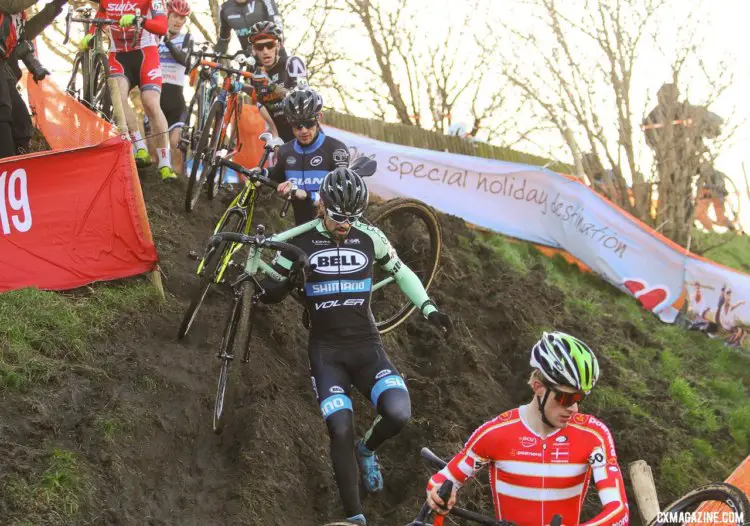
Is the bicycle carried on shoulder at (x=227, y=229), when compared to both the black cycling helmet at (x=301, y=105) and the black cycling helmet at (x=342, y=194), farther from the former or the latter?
the black cycling helmet at (x=342, y=194)

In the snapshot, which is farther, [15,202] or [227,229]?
[227,229]

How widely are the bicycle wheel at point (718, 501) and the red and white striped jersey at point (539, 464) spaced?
0.37 m

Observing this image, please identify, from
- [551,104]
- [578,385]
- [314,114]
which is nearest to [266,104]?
[314,114]

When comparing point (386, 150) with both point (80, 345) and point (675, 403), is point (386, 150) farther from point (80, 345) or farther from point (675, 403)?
point (80, 345)

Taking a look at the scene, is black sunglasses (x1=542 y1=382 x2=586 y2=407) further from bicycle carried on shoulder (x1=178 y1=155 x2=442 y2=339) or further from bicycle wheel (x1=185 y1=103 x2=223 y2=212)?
bicycle wheel (x1=185 y1=103 x2=223 y2=212)

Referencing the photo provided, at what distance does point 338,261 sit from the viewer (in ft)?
22.8

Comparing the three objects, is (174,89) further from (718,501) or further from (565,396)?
(718,501)

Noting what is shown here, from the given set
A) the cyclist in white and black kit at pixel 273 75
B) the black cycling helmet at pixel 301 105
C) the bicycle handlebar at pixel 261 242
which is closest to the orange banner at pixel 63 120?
the cyclist in white and black kit at pixel 273 75

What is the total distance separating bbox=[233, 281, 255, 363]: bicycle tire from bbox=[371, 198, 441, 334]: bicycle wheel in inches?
66.3

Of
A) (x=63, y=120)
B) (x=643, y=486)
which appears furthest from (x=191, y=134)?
(x=643, y=486)

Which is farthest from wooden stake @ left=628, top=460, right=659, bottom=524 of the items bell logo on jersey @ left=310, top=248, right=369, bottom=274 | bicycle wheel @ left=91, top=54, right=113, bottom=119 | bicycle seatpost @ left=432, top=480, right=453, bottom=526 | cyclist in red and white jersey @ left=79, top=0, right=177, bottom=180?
bicycle wheel @ left=91, top=54, right=113, bottom=119

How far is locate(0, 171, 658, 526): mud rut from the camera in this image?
21.3 feet

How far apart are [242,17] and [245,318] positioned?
503 cm

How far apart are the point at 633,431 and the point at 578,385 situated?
558 cm
